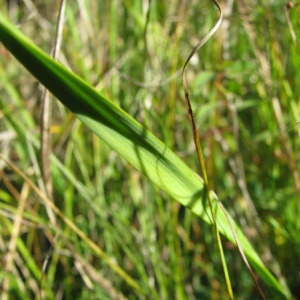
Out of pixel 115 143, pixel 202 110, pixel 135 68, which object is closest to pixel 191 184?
pixel 115 143

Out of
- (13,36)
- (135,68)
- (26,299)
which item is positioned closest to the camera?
(13,36)

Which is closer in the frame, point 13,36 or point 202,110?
point 13,36

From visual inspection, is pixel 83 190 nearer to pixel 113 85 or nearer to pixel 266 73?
pixel 113 85

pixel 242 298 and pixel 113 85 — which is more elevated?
pixel 113 85

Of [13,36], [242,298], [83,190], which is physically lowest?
[242,298]

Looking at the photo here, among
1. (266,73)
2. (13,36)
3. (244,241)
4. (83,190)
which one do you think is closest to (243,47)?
(266,73)

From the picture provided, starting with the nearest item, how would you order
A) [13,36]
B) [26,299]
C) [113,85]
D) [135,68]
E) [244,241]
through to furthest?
1. [13,36]
2. [244,241]
3. [26,299]
4. [113,85]
5. [135,68]
